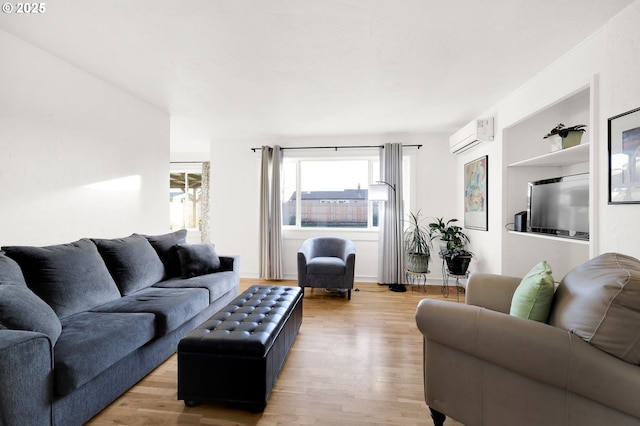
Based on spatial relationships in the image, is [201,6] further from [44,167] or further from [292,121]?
[292,121]

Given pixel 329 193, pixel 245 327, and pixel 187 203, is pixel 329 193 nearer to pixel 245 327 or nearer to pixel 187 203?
pixel 187 203

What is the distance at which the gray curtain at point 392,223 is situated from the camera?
15.5 ft

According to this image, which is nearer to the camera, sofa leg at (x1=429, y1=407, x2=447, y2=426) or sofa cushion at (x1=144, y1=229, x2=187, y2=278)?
sofa leg at (x1=429, y1=407, x2=447, y2=426)

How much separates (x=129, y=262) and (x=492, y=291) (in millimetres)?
3033

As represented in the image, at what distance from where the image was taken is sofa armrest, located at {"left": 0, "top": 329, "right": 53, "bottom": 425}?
125 cm

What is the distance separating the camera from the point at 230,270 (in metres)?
3.56

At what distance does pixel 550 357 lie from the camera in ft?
3.91


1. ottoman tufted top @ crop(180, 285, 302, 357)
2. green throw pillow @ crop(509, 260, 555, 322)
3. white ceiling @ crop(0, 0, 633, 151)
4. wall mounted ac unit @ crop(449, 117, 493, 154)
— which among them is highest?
white ceiling @ crop(0, 0, 633, 151)

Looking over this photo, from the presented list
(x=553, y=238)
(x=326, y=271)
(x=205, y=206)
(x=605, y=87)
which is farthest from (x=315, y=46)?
(x=205, y=206)

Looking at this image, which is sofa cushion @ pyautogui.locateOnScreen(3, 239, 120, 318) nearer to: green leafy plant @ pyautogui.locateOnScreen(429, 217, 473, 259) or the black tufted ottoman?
the black tufted ottoman

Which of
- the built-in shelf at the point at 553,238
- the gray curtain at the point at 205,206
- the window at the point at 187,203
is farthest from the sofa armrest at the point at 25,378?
the window at the point at 187,203

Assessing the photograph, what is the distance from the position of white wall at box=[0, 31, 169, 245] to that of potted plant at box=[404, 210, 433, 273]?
370 centimetres

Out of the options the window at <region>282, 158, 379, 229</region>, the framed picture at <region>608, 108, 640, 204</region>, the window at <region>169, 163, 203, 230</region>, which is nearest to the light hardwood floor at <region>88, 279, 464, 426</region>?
the framed picture at <region>608, 108, 640, 204</region>

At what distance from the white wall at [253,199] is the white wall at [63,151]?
1.68m
